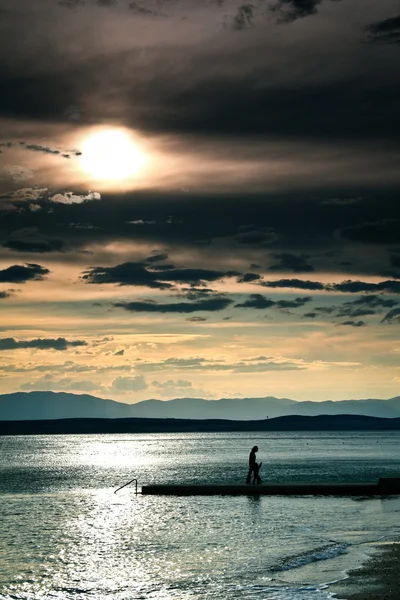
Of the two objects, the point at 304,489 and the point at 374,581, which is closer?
the point at 374,581

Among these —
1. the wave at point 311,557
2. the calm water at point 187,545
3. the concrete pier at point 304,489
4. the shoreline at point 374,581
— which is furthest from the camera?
the concrete pier at point 304,489

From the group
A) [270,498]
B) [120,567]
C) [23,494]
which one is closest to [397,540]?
[120,567]

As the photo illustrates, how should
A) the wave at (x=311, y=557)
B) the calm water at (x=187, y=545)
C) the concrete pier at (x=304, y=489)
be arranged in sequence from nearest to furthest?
the calm water at (x=187, y=545)
the wave at (x=311, y=557)
the concrete pier at (x=304, y=489)

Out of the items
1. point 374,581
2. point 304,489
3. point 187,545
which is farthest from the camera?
point 304,489

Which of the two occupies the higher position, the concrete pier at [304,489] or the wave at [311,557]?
the concrete pier at [304,489]

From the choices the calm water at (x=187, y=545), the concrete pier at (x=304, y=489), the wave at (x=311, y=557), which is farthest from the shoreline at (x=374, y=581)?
the concrete pier at (x=304, y=489)

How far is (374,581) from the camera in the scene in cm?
2473

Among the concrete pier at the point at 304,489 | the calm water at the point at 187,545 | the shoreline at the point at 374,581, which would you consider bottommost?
the calm water at the point at 187,545

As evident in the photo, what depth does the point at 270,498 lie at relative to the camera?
50.3 metres

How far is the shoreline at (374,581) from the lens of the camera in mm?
22711

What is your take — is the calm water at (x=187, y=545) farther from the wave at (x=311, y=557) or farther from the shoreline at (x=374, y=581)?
the shoreline at (x=374, y=581)

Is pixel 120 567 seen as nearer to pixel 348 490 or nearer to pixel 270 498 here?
pixel 270 498

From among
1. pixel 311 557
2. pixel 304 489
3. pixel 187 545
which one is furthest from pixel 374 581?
pixel 304 489

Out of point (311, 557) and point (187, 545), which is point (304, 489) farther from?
point (311, 557)
